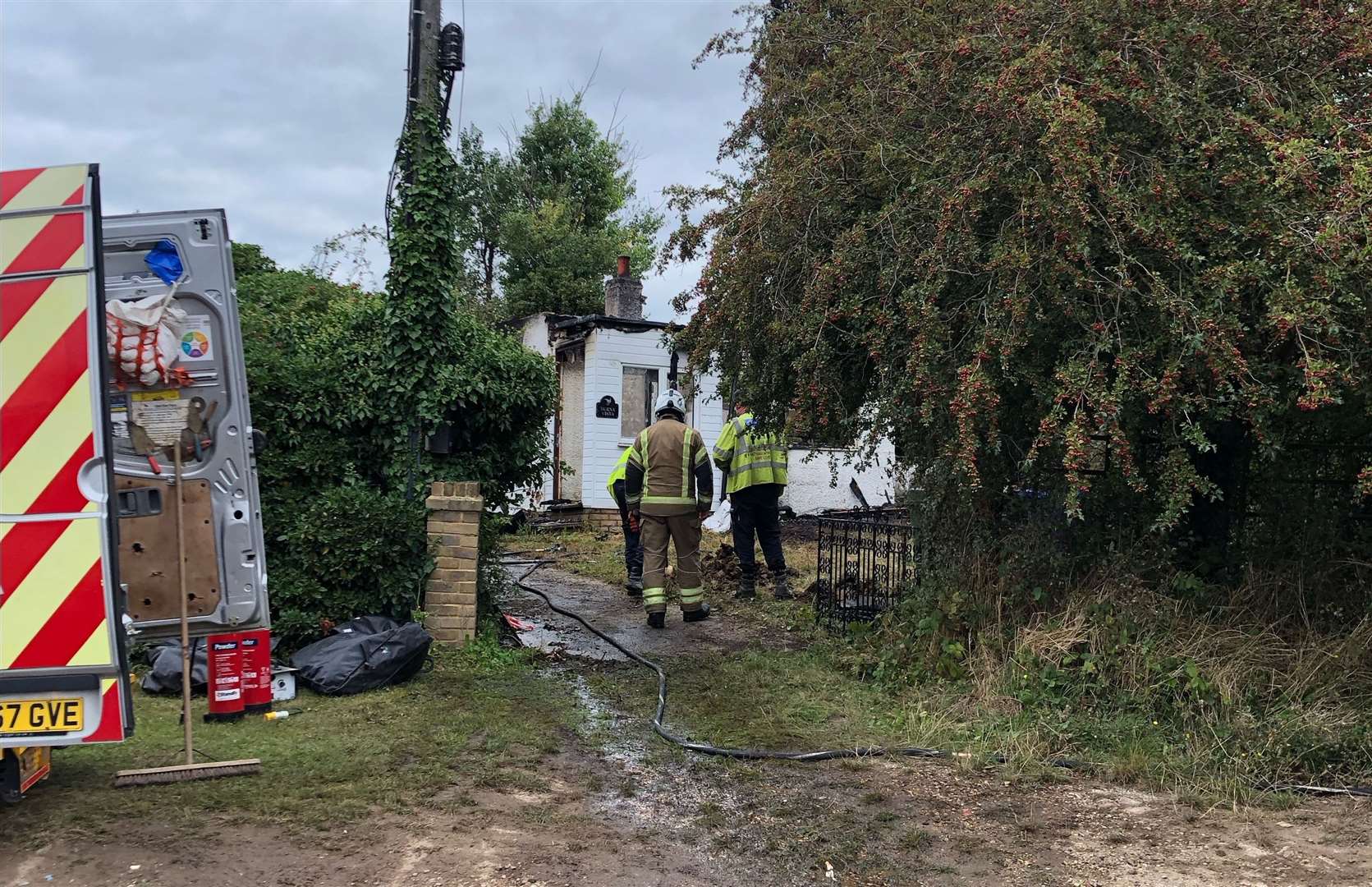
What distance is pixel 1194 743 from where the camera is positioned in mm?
4793

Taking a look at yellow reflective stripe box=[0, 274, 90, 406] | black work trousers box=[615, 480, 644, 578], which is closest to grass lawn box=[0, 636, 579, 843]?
yellow reflective stripe box=[0, 274, 90, 406]

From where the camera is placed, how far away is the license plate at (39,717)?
366 centimetres

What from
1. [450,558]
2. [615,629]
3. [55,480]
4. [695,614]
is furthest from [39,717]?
[695,614]

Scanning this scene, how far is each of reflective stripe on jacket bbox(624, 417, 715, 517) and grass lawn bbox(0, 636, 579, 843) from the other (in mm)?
2505

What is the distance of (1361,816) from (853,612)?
4.06m

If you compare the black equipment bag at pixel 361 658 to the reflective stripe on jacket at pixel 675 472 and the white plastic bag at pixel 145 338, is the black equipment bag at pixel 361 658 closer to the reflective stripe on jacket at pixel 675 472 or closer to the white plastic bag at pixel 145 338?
the white plastic bag at pixel 145 338

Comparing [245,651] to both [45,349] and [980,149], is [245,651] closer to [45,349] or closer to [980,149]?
[45,349]

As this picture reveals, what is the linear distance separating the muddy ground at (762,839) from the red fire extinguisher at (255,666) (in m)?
1.54

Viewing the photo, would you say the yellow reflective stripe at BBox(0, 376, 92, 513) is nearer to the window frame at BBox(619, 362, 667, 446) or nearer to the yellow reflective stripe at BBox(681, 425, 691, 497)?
the yellow reflective stripe at BBox(681, 425, 691, 497)

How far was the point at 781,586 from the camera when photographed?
993cm

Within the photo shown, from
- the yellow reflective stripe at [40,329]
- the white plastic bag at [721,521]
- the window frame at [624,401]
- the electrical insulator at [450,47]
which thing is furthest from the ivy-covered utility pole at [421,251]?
the window frame at [624,401]

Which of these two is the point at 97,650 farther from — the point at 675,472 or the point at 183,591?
the point at 675,472

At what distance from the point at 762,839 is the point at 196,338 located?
3.56 meters

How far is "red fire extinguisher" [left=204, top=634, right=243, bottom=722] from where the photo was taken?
5.41 m
